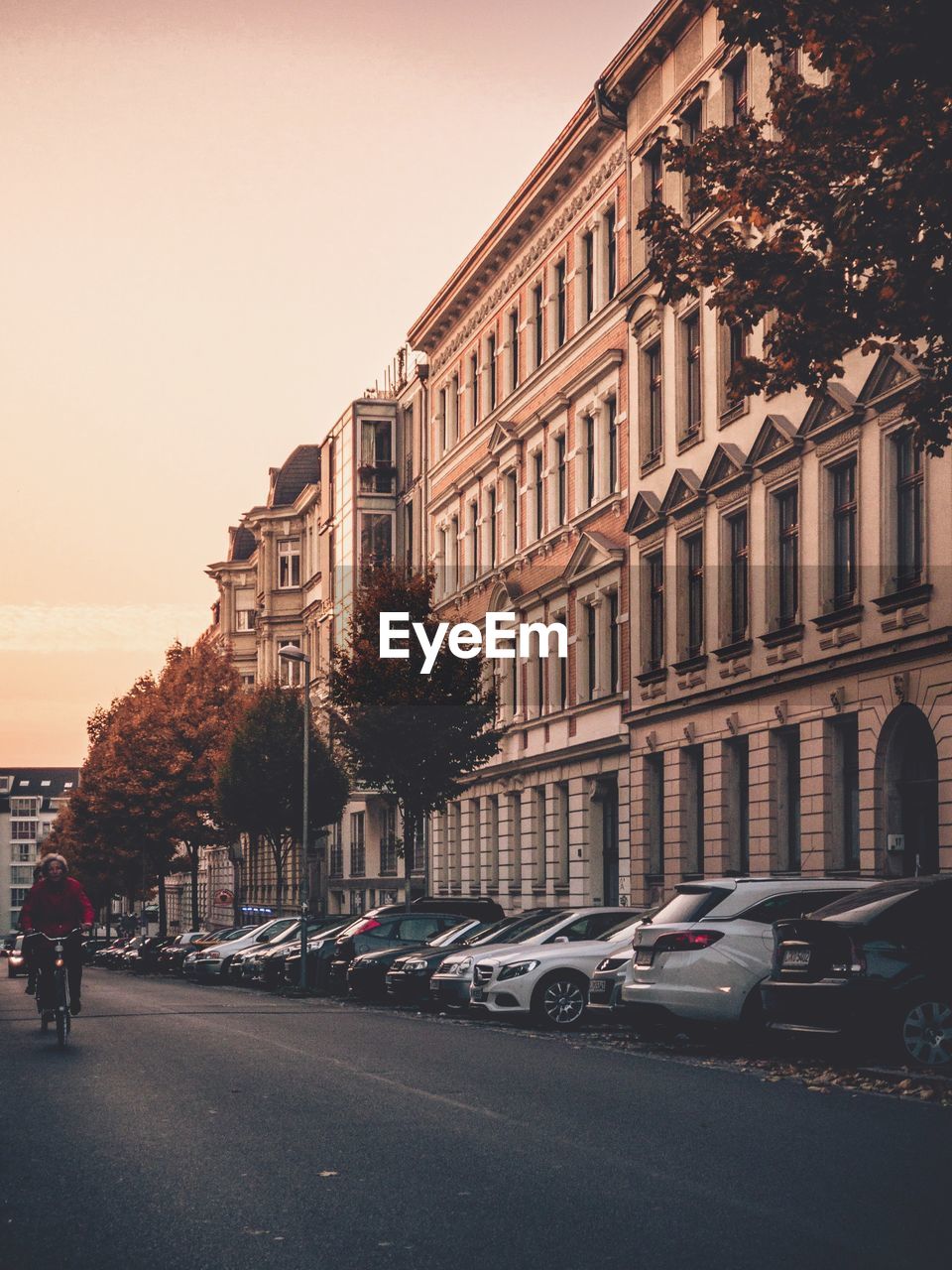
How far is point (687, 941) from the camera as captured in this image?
705 inches

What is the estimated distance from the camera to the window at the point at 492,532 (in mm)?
51500

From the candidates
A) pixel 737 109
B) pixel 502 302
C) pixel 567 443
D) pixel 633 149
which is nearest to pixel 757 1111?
pixel 737 109

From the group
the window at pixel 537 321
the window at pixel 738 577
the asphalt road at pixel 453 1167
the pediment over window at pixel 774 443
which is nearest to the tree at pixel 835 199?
the asphalt road at pixel 453 1167

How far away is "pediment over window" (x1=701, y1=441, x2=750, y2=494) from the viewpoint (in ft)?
109

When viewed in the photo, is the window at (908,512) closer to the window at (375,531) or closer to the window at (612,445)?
the window at (612,445)

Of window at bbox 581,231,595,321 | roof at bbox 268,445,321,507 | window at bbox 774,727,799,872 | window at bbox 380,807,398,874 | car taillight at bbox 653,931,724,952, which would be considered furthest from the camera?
roof at bbox 268,445,321,507

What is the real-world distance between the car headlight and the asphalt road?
5367mm

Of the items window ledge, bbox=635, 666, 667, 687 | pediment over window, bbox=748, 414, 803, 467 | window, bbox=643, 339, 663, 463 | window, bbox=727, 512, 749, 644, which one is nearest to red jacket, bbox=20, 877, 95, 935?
pediment over window, bbox=748, 414, 803, 467

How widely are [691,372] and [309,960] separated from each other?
13.0m

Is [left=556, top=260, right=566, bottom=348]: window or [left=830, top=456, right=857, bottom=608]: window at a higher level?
[left=556, top=260, right=566, bottom=348]: window

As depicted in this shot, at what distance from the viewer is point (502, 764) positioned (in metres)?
48.9

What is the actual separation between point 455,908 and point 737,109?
48.2 ft

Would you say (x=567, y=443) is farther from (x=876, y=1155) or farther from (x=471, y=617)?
(x=876, y=1155)

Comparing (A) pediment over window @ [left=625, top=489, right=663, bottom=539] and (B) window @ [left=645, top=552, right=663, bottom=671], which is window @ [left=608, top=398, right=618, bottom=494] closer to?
(A) pediment over window @ [left=625, top=489, right=663, bottom=539]
